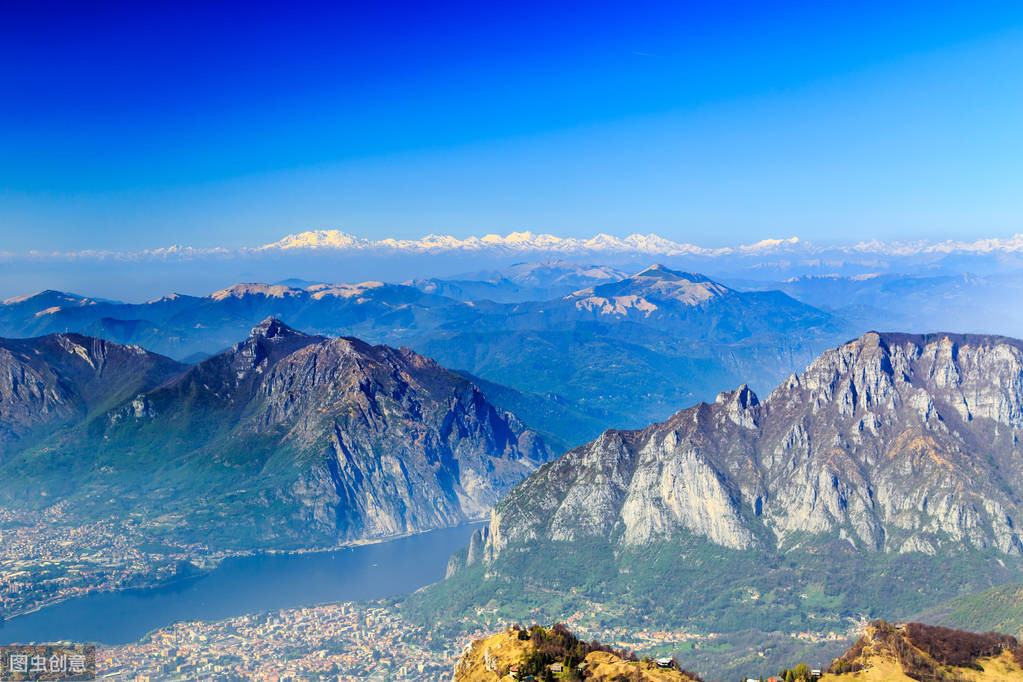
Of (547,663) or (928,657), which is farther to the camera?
(928,657)

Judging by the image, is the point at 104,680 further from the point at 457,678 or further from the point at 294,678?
the point at 457,678

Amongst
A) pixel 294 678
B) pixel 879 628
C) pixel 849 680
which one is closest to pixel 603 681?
pixel 849 680

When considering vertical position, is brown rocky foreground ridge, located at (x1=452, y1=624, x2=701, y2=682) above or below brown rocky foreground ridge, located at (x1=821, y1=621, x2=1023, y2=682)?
above

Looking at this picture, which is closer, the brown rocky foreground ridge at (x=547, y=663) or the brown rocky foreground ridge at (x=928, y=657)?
the brown rocky foreground ridge at (x=547, y=663)

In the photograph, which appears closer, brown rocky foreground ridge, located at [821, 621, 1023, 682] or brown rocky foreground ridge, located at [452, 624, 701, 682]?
brown rocky foreground ridge, located at [452, 624, 701, 682]

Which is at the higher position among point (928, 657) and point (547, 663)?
point (547, 663)
